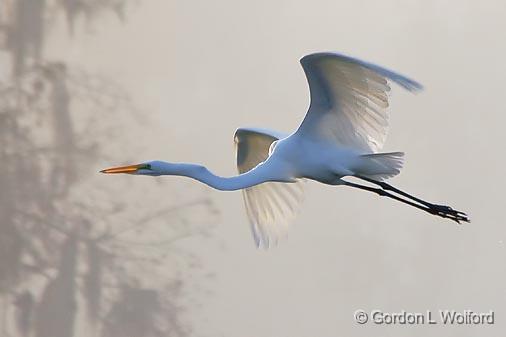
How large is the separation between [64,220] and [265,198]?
1375 millimetres

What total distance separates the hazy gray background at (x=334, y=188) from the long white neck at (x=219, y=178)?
128cm

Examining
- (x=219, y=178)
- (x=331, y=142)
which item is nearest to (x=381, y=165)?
(x=331, y=142)

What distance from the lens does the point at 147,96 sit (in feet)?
13.4

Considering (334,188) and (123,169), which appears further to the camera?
(334,188)

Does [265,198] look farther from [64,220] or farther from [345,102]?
[64,220]

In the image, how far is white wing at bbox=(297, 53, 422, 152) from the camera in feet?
7.96

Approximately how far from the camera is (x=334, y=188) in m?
4.01

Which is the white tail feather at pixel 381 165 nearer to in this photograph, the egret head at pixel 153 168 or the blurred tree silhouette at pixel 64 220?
the egret head at pixel 153 168

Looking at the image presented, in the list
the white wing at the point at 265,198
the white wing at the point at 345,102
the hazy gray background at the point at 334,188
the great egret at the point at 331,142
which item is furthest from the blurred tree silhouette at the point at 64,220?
the white wing at the point at 345,102

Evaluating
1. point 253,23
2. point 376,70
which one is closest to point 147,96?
point 253,23

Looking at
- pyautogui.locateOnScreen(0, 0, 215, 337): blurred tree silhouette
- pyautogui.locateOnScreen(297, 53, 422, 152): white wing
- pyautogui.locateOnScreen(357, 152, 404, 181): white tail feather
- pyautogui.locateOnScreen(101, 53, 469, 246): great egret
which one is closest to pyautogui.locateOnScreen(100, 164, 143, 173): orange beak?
pyautogui.locateOnScreen(101, 53, 469, 246): great egret

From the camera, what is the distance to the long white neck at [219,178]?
2.65 meters

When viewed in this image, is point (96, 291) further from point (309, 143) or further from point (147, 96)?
point (309, 143)

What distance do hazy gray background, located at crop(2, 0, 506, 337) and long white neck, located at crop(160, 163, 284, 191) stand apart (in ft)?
4.21
